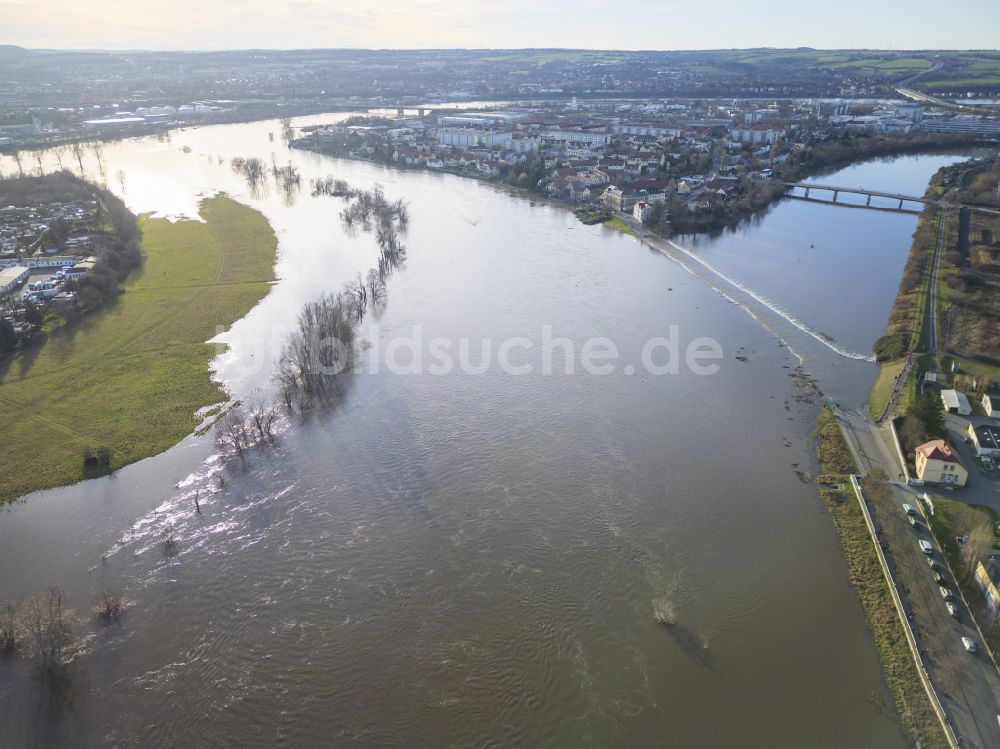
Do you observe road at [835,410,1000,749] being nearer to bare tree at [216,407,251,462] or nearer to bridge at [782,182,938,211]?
bare tree at [216,407,251,462]

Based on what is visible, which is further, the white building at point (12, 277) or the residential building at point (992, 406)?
the white building at point (12, 277)

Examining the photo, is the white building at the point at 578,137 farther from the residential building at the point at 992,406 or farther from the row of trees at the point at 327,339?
the residential building at the point at 992,406

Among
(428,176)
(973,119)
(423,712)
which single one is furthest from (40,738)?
(973,119)

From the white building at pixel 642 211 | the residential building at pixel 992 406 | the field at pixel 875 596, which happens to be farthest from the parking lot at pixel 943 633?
the white building at pixel 642 211

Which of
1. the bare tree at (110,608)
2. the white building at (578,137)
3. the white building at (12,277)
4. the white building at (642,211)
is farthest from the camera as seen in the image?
the white building at (578,137)

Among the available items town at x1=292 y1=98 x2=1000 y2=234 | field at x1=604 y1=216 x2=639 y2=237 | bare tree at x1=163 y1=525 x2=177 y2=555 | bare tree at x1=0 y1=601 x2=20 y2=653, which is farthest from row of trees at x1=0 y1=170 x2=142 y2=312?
field at x1=604 y1=216 x2=639 y2=237

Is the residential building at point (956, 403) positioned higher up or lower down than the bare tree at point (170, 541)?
higher up
